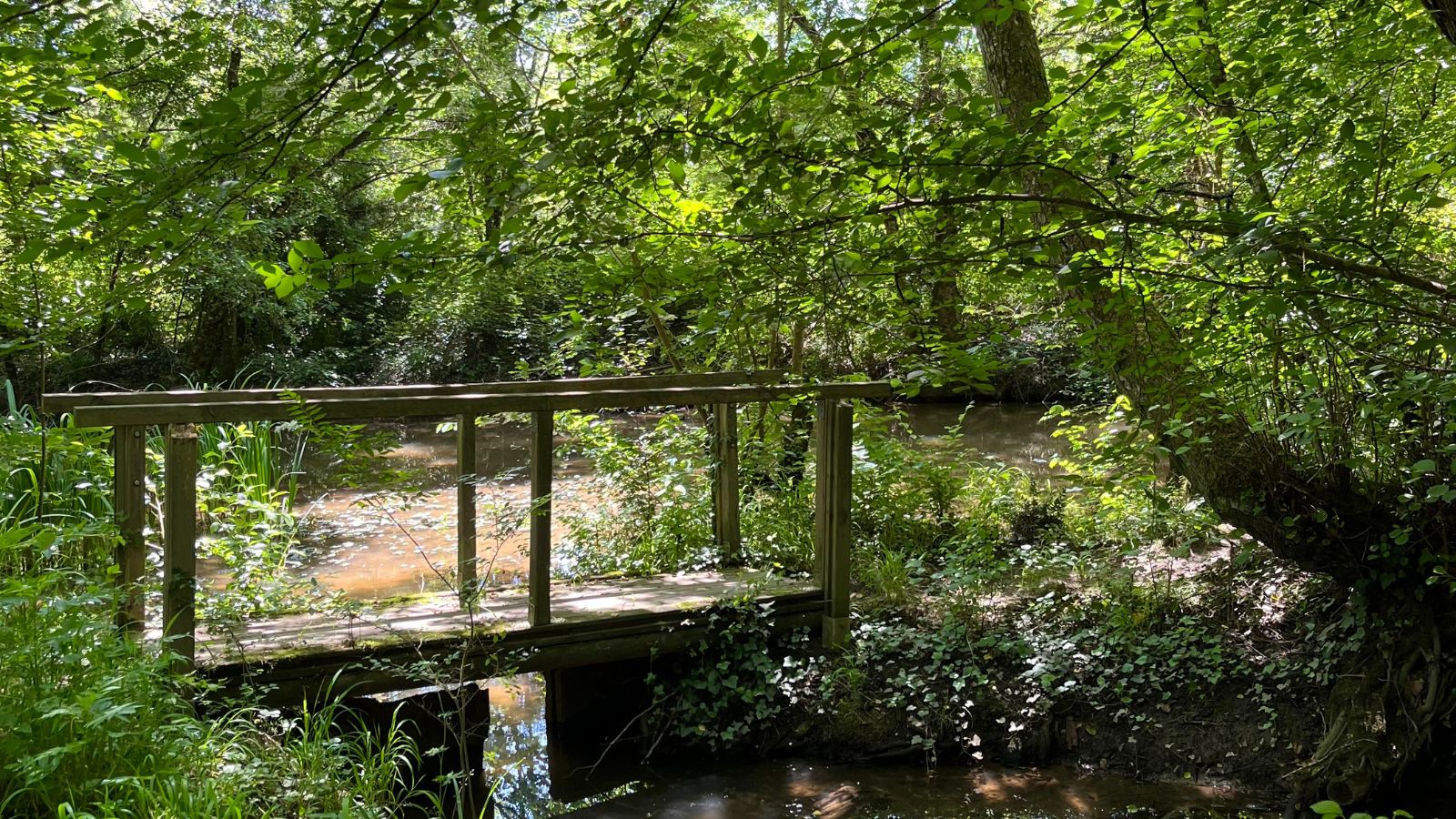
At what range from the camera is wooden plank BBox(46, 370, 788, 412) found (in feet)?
13.5

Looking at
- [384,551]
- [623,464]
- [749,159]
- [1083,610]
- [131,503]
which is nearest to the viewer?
[749,159]

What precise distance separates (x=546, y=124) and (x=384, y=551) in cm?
600

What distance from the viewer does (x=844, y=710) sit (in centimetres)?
454

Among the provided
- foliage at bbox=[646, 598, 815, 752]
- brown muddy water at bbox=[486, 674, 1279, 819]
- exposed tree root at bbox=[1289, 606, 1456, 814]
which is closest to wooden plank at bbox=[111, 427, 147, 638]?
brown muddy water at bbox=[486, 674, 1279, 819]

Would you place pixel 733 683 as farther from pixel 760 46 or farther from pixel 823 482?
pixel 760 46

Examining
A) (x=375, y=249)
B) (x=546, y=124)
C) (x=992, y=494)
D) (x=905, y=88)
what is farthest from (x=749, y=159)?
(x=905, y=88)

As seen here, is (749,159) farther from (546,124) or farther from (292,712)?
(292,712)

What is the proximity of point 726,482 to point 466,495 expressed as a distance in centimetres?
145

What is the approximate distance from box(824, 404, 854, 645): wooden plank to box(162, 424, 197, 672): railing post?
285 cm

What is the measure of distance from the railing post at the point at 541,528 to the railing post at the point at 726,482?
1.28 m

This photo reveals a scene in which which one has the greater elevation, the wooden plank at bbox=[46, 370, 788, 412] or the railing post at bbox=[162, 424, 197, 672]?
the wooden plank at bbox=[46, 370, 788, 412]

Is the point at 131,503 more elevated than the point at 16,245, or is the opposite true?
the point at 16,245

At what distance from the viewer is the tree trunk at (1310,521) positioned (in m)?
3.71

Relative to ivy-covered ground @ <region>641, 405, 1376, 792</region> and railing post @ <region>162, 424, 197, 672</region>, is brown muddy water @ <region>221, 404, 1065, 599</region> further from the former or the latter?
ivy-covered ground @ <region>641, 405, 1376, 792</region>
